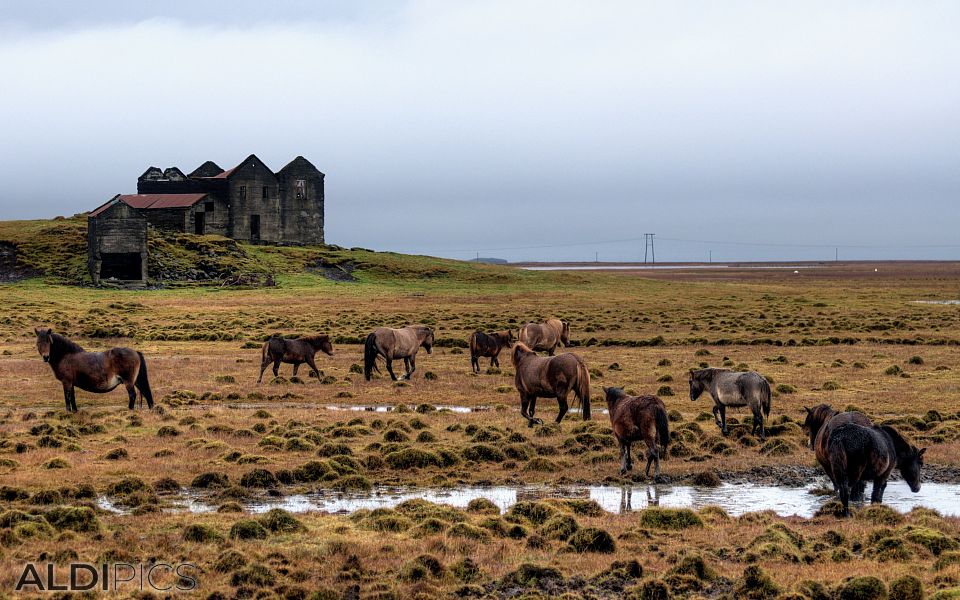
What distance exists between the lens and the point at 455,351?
38.8 metres

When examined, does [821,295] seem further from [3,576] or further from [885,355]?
[3,576]


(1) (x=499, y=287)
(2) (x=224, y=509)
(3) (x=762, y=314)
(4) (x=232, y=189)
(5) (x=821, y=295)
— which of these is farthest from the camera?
(4) (x=232, y=189)

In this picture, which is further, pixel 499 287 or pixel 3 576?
pixel 499 287

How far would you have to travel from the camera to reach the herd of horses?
43.7ft

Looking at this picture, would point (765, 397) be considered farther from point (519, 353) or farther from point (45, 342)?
point (45, 342)

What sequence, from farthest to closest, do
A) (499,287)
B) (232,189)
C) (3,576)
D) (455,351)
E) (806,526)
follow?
(232,189) < (499,287) < (455,351) < (806,526) < (3,576)

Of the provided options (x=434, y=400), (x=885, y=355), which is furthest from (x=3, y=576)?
(x=885, y=355)

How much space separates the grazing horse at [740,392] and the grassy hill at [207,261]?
63443 mm

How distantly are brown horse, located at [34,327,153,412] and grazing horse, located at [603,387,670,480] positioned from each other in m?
11.9

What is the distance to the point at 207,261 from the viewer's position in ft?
270

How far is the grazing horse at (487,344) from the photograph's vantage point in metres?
31.9

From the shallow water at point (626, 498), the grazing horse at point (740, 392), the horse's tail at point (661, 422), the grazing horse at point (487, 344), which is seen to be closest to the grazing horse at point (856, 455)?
the shallow water at point (626, 498)

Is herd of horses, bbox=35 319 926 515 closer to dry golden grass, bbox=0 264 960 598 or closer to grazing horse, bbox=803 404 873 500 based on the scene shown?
grazing horse, bbox=803 404 873 500

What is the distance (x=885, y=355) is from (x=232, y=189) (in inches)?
3093
